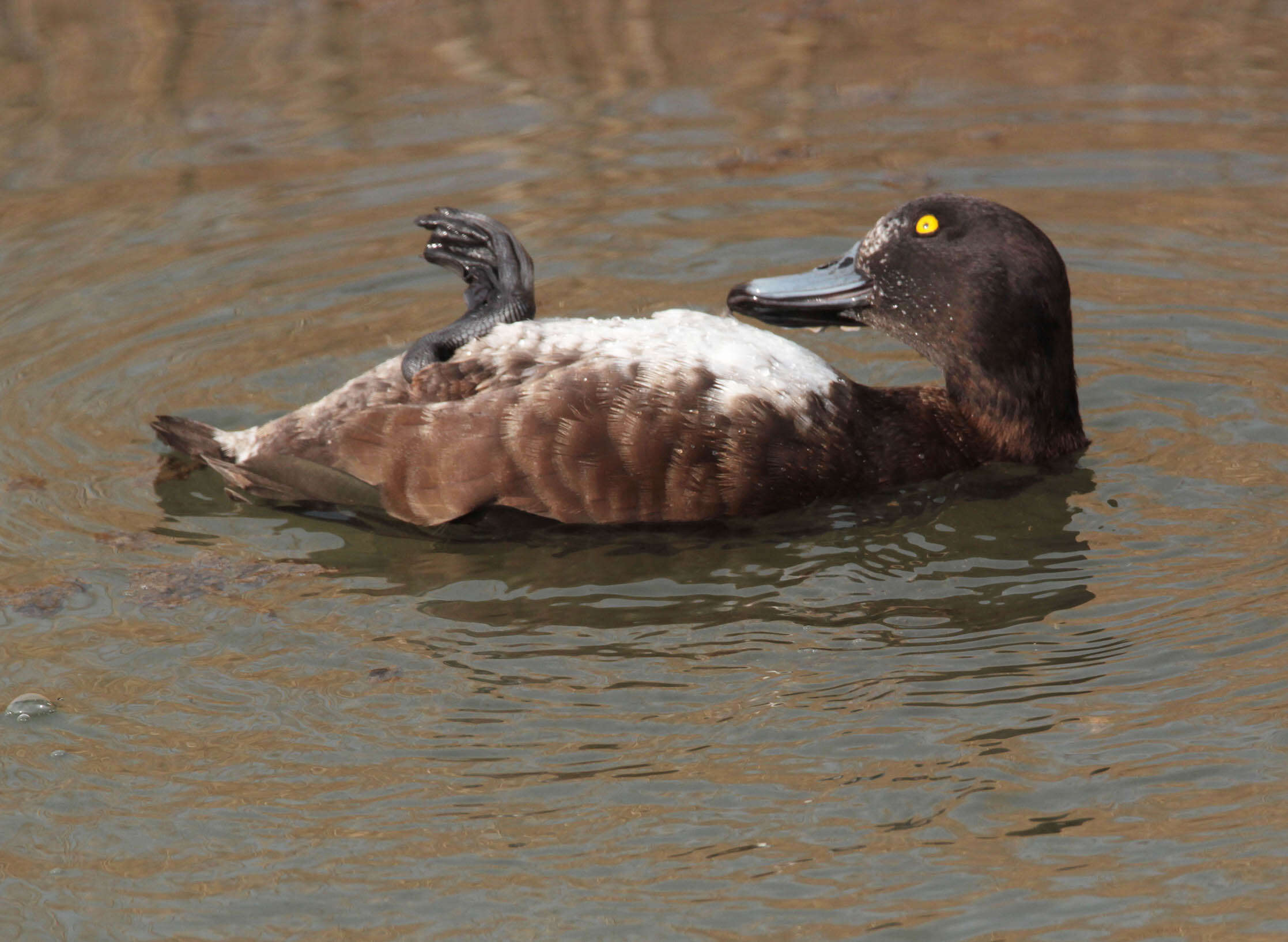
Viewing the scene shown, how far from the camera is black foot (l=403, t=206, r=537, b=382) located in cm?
577

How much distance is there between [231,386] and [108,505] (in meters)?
1.01

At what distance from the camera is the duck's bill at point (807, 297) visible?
5910 millimetres

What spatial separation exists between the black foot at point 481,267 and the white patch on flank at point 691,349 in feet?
0.29

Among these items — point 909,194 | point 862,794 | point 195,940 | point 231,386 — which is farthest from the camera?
point 909,194

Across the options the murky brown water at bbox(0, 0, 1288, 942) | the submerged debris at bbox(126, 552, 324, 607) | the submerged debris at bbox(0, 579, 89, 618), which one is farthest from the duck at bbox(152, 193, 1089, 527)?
the submerged debris at bbox(0, 579, 89, 618)

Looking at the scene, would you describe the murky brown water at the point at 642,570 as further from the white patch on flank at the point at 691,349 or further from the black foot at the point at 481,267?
the black foot at the point at 481,267

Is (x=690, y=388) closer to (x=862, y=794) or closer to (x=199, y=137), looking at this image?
(x=862, y=794)

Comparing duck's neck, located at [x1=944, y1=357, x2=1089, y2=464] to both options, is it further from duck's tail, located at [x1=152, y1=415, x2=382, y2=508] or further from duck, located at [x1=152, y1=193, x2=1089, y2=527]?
duck's tail, located at [x1=152, y1=415, x2=382, y2=508]

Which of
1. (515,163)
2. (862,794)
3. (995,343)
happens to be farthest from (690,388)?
(515,163)

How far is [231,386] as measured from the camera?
6.62m

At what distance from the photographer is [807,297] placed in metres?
5.93

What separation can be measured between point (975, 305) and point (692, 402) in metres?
1.04

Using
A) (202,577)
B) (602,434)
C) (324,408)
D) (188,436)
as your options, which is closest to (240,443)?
(188,436)

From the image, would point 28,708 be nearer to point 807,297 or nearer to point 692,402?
point 692,402
